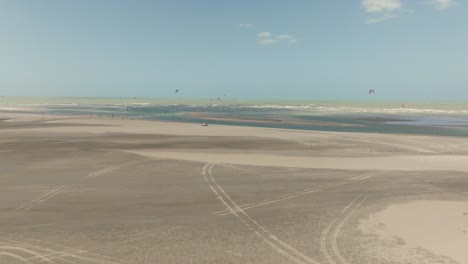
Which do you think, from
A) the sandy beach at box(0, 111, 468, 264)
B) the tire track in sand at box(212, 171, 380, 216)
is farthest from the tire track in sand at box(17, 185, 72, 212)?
the tire track in sand at box(212, 171, 380, 216)

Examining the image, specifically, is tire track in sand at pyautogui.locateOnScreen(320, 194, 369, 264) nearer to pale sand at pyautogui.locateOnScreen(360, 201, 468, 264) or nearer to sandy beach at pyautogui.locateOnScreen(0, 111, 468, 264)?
sandy beach at pyautogui.locateOnScreen(0, 111, 468, 264)

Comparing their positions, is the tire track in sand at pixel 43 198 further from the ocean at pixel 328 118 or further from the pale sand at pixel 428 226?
the ocean at pixel 328 118

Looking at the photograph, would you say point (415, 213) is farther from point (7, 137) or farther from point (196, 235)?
point (7, 137)

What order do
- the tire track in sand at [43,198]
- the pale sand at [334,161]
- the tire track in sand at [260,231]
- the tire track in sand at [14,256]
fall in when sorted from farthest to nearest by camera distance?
the pale sand at [334,161], the tire track in sand at [43,198], the tire track in sand at [260,231], the tire track in sand at [14,256]

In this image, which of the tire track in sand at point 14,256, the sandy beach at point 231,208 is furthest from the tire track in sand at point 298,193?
the tire track in sand at point 14,256

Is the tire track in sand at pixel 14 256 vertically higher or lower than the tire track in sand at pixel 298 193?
lower

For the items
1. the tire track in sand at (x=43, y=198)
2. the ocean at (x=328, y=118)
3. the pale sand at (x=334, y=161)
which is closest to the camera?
the tire track in sand at (x=43, y=198)

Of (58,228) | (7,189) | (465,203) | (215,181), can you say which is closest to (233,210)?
(215,181)
